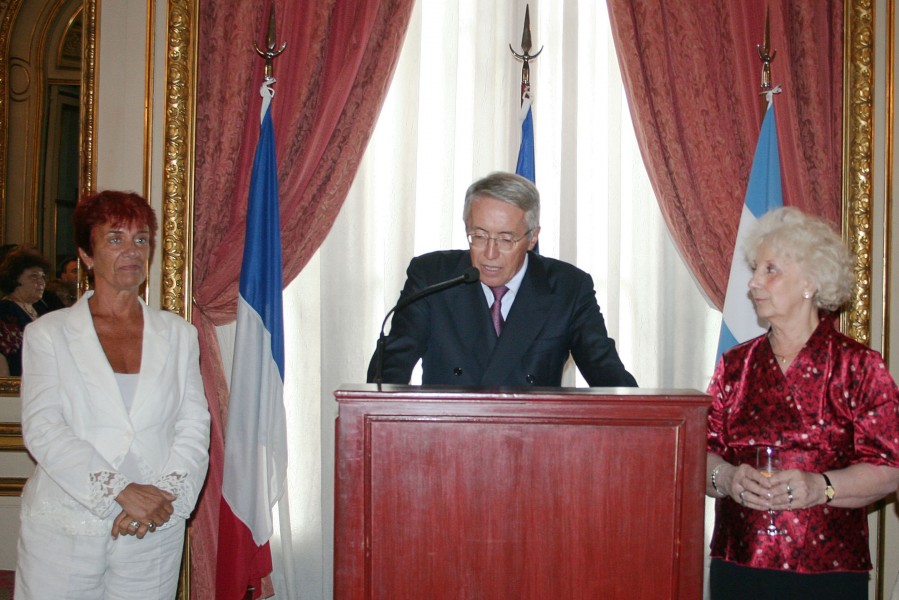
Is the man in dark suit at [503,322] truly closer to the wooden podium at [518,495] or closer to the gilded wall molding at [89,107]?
the wooden podium at [518,495]

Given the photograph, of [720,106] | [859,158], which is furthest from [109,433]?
[859,158]

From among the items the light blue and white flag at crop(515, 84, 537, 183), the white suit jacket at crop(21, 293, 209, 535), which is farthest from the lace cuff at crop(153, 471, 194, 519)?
the light blue and white flag at crop(515, 84, 537, 183)

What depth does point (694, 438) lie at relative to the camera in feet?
5.73

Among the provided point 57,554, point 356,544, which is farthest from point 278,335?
point 356,544

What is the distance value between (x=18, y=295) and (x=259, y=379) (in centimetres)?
133

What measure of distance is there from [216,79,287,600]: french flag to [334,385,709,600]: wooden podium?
7.51 ft

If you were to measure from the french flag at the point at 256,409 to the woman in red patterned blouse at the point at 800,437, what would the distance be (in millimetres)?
2206

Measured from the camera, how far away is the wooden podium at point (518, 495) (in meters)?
1.70

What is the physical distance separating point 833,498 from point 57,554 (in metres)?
2.11

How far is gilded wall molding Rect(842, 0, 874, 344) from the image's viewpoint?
4215mm

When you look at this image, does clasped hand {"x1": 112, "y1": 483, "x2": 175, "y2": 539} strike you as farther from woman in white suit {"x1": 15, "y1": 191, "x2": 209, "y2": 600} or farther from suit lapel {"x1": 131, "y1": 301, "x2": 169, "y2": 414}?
suit lapel {"x1": 131, "y1": 301, "x2": 169, "y2": 414}

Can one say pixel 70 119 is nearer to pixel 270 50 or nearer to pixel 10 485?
pixel 270 50

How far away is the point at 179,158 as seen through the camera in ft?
13.7

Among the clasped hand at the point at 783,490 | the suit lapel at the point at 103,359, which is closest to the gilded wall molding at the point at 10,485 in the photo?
the suit lapel at the point at 103,359
